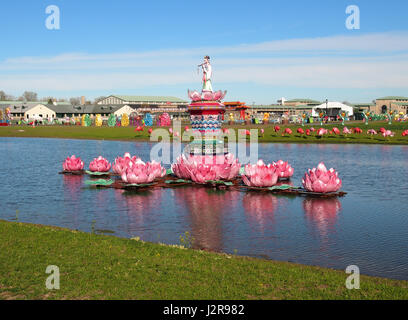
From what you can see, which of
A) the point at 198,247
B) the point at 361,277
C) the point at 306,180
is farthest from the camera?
the point at 306,180

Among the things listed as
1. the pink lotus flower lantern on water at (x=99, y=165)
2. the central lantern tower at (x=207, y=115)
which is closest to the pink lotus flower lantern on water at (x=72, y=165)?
the pink lotus flower lantern on water at (x=99, y=165)

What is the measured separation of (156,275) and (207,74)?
15.5 metres

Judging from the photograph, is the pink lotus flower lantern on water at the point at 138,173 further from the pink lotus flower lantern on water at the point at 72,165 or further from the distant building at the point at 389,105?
the distant building at the point at 389,105

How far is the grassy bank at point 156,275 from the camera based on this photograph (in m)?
7.22

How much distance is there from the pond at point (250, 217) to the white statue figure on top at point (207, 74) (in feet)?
17.5

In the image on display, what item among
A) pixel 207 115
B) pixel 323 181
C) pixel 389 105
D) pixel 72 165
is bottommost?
pixel 323 181

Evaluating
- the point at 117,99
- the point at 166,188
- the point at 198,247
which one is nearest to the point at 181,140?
the point at 166,188

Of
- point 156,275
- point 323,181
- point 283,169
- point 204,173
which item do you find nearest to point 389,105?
point 283,169

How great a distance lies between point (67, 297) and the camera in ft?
23.2

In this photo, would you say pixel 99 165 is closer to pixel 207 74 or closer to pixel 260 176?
pixel 207 74

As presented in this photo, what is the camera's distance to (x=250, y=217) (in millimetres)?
13922

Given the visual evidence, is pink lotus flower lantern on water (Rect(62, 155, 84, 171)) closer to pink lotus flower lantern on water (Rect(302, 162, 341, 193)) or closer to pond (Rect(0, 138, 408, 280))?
pond (Rect(0, 138, 408, 280))
